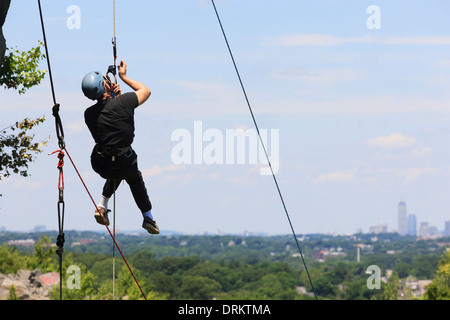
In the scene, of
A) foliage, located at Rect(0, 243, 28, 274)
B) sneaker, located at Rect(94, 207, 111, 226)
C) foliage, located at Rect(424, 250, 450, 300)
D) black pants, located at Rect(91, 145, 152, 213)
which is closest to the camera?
black pants, located at Rect(91, 145, 152, 213)

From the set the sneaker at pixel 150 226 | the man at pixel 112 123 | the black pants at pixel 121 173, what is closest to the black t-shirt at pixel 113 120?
the man at pixel 112 123

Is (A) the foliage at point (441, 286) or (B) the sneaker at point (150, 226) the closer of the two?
(B) the sneaker at point (150, 226)

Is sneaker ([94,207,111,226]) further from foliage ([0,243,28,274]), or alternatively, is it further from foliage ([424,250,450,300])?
foliage ([0,243,28,274])

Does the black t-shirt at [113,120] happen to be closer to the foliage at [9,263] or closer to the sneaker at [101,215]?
the sneaker at [101,215]

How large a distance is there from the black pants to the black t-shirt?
231 mm

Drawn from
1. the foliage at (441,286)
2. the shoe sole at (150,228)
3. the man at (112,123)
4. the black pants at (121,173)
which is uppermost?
the man at (112,123)

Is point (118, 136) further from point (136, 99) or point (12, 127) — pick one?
point (12, 127)

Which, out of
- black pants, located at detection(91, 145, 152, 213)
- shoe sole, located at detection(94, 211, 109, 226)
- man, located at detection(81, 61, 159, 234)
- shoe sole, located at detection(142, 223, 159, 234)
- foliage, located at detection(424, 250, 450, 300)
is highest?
man, located at detection(81, 61, 159, 234)

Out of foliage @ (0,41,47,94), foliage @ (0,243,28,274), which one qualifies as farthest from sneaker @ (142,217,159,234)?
foliage @ (0,243,28,274)

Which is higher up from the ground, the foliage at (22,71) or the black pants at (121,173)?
the foliage at (22,71)

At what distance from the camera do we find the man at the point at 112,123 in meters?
11.0

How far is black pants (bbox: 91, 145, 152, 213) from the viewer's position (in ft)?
37.2
